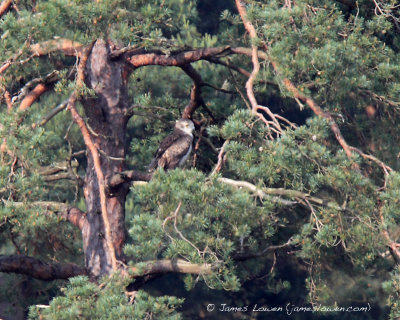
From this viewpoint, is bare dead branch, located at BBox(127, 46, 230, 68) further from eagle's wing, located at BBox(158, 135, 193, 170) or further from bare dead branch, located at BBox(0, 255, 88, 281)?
bare dead branch, located at BBox(0, 255, 88, 281)

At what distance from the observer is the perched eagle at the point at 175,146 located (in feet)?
21.2

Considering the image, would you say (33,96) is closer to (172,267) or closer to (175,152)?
(175,152)

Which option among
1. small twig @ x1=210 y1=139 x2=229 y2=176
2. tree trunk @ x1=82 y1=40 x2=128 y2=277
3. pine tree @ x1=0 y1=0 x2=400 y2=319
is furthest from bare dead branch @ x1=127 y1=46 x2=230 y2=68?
small twig @ x1=210 y1=139 x2=229 y2=176

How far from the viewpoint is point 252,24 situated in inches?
217

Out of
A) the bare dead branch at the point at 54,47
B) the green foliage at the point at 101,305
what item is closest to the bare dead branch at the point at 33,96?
the bare dead branch at the point at 54,47

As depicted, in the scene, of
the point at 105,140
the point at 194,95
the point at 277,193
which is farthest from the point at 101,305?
the point at 194,95

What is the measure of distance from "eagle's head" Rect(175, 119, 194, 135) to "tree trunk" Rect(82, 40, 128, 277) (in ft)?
1.84

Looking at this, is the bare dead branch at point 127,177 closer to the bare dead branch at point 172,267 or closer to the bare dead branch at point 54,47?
the bare dead branch at point 172,267

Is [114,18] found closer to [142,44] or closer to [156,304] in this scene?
[142,44]

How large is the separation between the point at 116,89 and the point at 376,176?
2527 mm

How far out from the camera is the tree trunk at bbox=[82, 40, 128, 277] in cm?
611

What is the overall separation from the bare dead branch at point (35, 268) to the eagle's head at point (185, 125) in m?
1.65

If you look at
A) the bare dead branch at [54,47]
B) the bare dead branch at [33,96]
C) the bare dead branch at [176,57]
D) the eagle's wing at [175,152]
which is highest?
the bare dead branch at [54,47]

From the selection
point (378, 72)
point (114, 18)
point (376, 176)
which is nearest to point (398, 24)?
point (378, 72)
